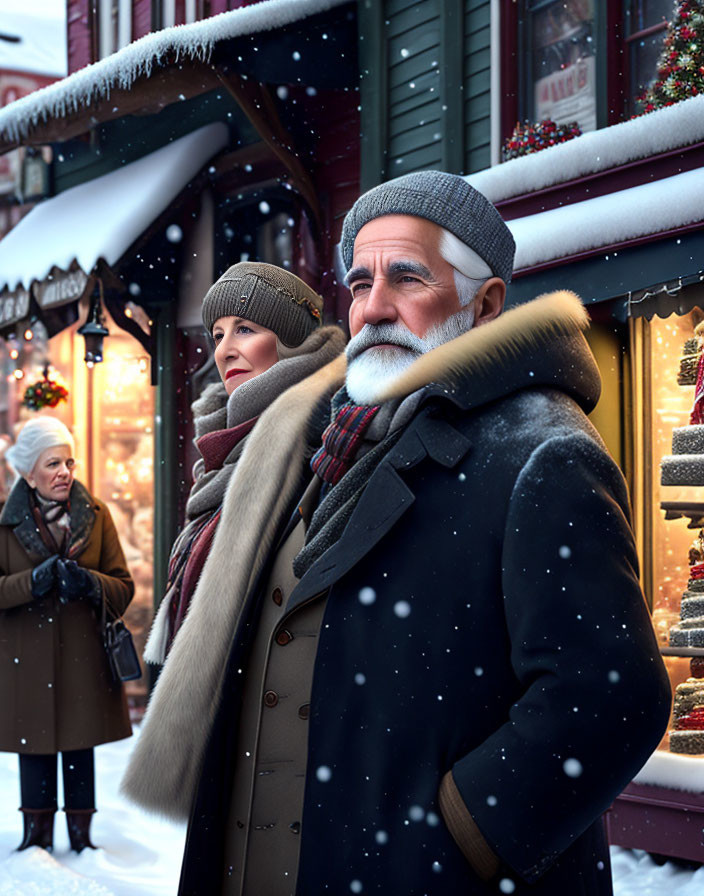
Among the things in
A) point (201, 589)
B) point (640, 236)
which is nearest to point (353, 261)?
point (201, 589)

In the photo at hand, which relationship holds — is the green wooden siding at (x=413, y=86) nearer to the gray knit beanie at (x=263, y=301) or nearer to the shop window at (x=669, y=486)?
the shop window at (x=669, y=486)

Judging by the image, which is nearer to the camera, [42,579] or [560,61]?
[42,579]

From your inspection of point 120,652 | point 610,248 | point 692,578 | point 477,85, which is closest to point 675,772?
point 692,578

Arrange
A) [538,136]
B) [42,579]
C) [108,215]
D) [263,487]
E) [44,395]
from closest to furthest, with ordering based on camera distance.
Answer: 1. [263,487]
2. [42,579]
3. [538,136]
4. [108,215]
5. [44,395]

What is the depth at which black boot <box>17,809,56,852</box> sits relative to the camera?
5.81 m

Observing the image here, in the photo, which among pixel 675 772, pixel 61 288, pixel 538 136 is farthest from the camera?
pixel 61 288

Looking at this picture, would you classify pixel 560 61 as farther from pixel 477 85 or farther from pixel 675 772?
pixel 675 772

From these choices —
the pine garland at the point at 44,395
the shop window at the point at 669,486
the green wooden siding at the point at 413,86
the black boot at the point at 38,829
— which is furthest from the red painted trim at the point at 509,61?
the pine garland at the point at 44,395

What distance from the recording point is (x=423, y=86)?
27.0ft

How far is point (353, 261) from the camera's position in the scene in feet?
7.84

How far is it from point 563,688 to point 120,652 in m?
4.34

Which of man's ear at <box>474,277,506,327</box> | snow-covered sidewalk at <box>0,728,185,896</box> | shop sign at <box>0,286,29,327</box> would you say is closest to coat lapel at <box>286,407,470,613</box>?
man's ear at <box>474,277,506,327</box>

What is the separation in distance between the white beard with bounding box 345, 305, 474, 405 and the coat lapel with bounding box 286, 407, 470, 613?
0.17 metres

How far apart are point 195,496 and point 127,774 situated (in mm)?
877
